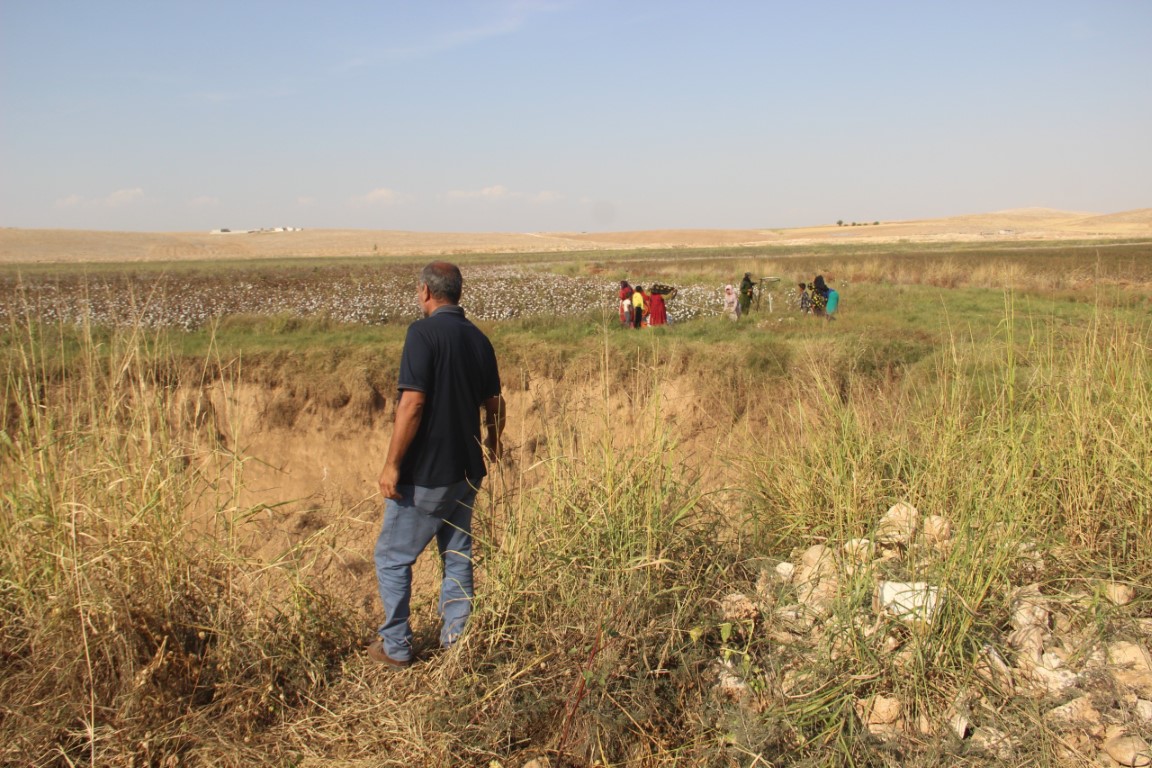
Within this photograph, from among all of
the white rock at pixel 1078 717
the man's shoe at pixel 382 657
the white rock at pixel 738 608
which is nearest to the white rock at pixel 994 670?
the white rock at pixel 1078 717

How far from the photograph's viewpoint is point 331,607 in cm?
353

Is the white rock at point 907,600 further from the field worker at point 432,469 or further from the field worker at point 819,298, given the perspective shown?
the field worker at point 819,298

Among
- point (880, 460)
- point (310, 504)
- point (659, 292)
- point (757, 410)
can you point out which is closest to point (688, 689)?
point (880, 460)

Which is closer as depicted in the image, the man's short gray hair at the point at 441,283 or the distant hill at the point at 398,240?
the man's short gray hair at the point at 441,283

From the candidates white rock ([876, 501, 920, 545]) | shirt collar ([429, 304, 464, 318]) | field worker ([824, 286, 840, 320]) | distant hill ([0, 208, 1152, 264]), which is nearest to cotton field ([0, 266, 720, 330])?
field worker ([824, 286, 840, 320])

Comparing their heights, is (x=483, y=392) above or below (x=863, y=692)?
above

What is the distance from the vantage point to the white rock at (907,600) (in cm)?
294

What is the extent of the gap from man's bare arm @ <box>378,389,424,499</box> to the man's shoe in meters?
0.69

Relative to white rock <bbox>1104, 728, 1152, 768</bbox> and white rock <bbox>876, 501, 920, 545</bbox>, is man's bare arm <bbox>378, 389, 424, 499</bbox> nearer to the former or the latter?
white rock <bbox>876, 501, 920, 545</bbox>

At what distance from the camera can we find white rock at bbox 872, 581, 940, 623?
116 inches

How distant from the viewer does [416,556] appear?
11.3 ft

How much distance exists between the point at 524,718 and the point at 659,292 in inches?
447

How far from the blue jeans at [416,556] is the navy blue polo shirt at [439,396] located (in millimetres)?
81

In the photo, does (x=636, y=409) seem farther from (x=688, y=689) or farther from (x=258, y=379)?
(x=258, y=379)
